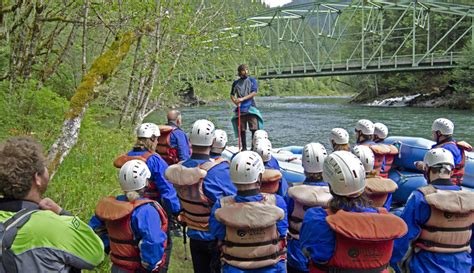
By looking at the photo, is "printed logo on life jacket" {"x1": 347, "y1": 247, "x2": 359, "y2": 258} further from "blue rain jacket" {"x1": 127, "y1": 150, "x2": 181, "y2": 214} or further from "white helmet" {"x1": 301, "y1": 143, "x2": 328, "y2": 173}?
"blue rain jacket" {"x1": 127, "y1": 150, "x2": 181, "y2": 214}

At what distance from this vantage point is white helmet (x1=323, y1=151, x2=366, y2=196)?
277 centimetres

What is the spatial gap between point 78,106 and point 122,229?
2688 mm

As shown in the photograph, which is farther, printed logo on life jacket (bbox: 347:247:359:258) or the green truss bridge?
the green truss bridge

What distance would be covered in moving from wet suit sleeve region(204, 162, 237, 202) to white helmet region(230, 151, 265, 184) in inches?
31.8

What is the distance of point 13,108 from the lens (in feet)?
24.8

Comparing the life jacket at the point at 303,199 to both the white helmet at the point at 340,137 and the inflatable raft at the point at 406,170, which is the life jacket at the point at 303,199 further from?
the inflatable raft at the point at 406,170

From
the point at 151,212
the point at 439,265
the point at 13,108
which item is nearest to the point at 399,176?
the point at 439,265

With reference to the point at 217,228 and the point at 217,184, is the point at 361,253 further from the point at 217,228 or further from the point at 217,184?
the point at 217,184

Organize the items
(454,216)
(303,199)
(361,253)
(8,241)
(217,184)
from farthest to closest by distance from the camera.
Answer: (217,184), (303,199), (454,216), (361,253), (8,241)

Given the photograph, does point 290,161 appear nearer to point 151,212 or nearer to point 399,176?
point 399,176

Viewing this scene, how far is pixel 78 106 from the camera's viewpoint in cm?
568

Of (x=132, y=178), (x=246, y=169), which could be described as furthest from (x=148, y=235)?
(x=246, y=169)

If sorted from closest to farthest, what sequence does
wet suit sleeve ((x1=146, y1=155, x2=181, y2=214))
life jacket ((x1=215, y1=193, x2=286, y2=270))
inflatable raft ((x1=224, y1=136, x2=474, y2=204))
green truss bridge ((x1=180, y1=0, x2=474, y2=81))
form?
life jacket ((x1=215, y1=193, x2=286, y2=270)) → wet suit sleeve ((x1=146, y1=155, x2=181, y2=214)) → inflatable raft ((x1=224, y1=136, x2=474, y2=204)) → green truss bridge ((x1=180, y1=0, x2=474, y2=81))

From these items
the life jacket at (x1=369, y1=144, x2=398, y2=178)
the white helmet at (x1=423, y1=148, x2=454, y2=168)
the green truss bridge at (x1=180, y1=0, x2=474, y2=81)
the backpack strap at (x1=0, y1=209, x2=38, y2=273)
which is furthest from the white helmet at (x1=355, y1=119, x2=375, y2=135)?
the green truss bridge at (x1=180, y1=0, x2=474, y2=81)
